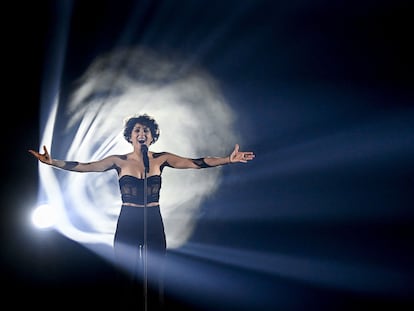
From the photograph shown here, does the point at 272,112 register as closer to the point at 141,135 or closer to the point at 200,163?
the point at 200,163

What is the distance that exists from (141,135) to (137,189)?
1.01ft

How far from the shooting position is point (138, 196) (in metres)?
2.29

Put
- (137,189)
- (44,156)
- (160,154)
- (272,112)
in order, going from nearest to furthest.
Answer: (44,156) → (137,189) → (160,154) → (272,112)

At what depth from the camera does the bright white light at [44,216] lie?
2355 millimetres

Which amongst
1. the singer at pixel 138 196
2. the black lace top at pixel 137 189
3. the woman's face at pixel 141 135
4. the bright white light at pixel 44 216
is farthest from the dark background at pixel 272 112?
the woman's face at pixel 141 135

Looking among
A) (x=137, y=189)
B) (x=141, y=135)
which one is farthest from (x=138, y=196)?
(x=141, y=135)

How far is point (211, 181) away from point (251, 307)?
2.33 feet

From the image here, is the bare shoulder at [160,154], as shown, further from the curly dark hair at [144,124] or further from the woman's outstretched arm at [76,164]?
the woman's outstretched arm at [76,164]

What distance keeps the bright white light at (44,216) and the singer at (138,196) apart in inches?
10.4

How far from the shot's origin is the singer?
229 centimetres

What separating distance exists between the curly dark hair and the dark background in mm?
424

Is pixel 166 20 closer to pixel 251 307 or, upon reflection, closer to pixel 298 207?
pixel 298 207

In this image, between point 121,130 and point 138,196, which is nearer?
point 138,196

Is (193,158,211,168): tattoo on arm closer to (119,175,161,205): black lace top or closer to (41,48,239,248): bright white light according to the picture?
(41,48,239,248): bright white light
